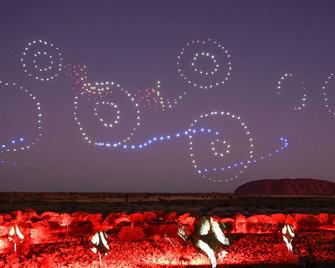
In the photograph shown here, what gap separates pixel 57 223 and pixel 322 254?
8490 mm

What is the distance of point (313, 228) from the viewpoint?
18359mm

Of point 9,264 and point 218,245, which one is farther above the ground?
point 218,245

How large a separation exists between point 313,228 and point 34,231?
9.43 metres

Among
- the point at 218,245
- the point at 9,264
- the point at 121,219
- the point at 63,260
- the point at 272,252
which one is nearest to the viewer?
the point at 218,245

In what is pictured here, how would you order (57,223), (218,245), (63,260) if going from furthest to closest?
1. (57,223)
2. (63,260)
3. (218,245)

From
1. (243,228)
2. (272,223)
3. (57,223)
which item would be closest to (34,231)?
(57,223)

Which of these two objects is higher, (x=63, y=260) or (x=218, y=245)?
(x=218, y=245)

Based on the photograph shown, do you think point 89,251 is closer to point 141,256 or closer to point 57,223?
point 141,256

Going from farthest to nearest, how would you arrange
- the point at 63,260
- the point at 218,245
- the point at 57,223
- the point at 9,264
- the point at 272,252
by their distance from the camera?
the point at 57,223, the point at 272,252, the point at 63,260, the point at 9,264, the point at 218,245

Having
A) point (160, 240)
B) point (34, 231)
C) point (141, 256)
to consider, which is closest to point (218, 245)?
point (141, 256)

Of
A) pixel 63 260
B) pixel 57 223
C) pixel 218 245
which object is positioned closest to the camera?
pixel 218 245

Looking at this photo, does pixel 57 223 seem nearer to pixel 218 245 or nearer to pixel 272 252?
pixel 272 252

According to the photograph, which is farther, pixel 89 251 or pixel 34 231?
pixel 34 231

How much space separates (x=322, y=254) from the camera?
13.8 m
